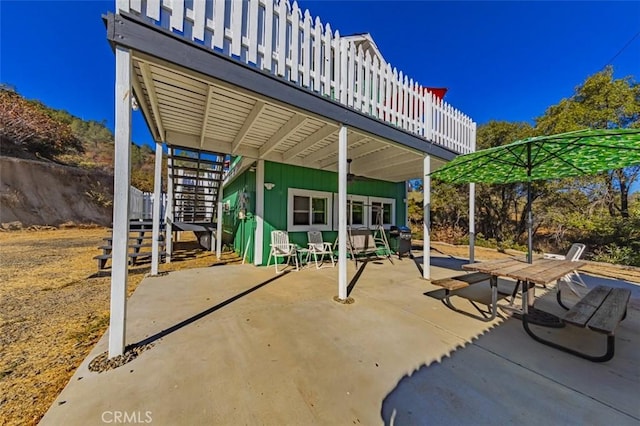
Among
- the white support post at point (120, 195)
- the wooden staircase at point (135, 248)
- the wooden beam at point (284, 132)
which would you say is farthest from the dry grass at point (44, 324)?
the wooden beam at point (284, 132)

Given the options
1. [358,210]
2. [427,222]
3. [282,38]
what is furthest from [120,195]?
Result: [358,210]

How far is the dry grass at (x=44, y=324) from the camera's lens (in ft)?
5.78

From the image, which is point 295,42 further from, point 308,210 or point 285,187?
point 308,210

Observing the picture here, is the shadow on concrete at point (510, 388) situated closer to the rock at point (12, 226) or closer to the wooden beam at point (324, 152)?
the wooden beam at point (324, 152)

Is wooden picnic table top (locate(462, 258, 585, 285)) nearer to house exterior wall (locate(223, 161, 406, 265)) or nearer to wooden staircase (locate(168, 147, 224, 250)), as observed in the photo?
house exterior wall (locate(223, 161, 406, 265))

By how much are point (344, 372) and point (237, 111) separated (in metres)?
3.81

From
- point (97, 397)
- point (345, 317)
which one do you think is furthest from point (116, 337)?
point (345, 317)

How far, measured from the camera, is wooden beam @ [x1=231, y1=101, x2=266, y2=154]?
11.4 feet

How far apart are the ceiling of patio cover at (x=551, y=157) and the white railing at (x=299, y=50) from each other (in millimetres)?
1387

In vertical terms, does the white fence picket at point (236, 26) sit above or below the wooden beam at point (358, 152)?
above

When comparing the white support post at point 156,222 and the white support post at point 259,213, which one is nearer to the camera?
the white support post at point 156,222

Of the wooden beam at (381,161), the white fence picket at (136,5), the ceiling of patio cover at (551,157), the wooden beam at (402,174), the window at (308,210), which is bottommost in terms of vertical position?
the window at (308,210)

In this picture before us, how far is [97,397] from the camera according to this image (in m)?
1.68

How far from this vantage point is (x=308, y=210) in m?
6.79
